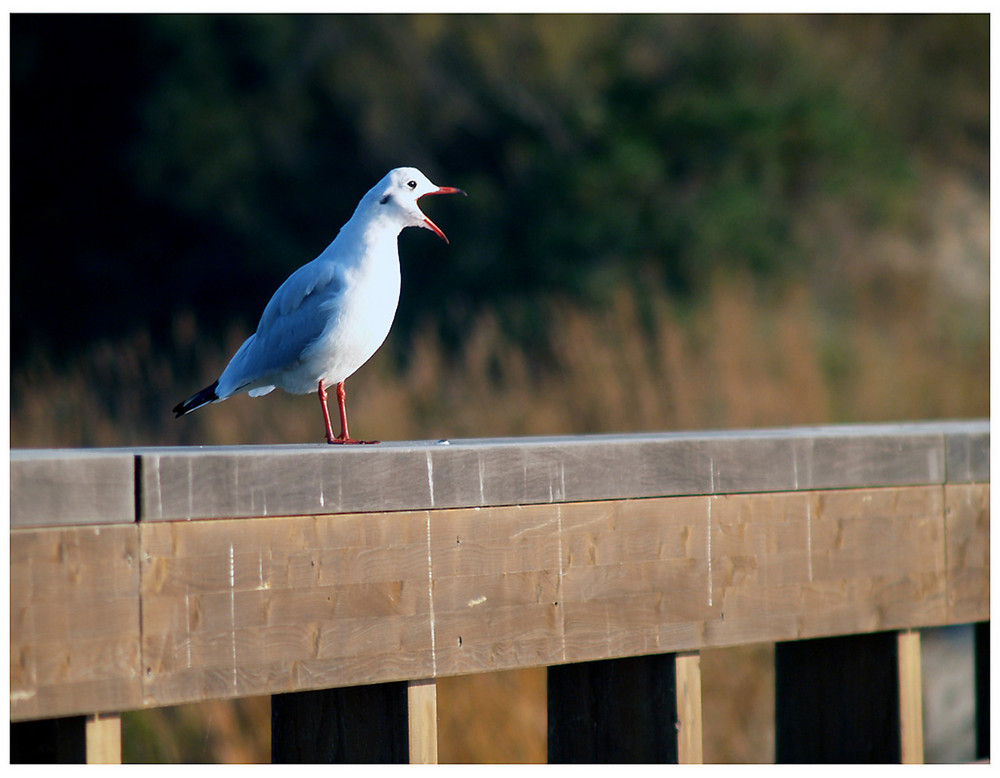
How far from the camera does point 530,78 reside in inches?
428

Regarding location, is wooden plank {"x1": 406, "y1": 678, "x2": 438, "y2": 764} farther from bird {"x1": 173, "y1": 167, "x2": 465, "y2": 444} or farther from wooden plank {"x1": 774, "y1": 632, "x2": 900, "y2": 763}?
wooden plank {"x1": 774, "y1": 632, "x2": 900, "y2": 763}

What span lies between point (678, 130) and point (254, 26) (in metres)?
3.77

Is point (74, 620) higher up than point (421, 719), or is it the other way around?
point (74, 620)

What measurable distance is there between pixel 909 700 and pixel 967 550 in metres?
0.32

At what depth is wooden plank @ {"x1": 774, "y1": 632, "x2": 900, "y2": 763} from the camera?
2512 mm

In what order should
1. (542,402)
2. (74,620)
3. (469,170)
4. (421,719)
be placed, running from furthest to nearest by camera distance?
(469,170) → (542,402) → (421,719) → (74,620)

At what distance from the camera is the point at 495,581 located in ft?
6.61

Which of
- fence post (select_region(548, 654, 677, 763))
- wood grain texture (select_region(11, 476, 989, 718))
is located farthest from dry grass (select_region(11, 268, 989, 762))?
wood grain texture (select_region(11, 476, 989, 718))

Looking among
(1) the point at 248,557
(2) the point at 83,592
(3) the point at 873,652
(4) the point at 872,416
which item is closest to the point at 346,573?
(1) the point at 248,557

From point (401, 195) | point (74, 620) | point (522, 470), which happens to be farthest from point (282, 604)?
point (401, 195)

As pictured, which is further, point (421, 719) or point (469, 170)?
point (469, 170)

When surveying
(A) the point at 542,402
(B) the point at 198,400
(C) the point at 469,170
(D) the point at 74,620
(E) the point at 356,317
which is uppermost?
(C) the point at 469,170

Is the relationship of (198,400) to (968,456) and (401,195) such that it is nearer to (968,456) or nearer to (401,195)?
(401,195)

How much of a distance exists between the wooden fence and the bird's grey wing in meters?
0.41
